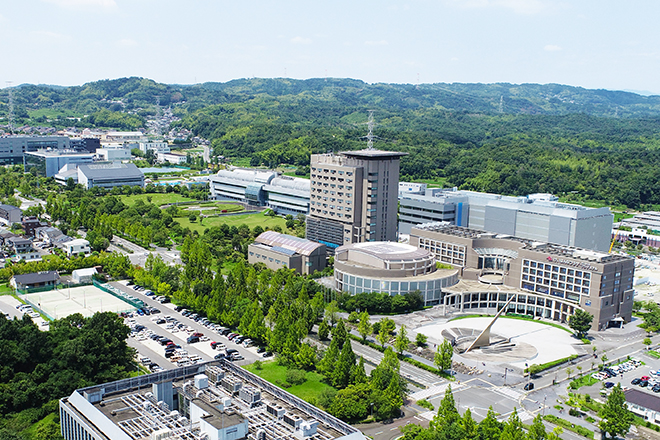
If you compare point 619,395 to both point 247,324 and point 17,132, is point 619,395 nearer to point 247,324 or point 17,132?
point 247,324

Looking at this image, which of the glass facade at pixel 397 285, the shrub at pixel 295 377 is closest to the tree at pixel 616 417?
the shrub at pixel 295 377

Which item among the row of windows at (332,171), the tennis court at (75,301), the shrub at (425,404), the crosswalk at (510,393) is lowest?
the crosswalk at (510,393)

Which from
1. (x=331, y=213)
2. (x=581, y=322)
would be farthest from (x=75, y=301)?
(x=581, y=322)

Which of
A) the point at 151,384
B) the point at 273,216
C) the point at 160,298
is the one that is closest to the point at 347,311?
the point at 160,298

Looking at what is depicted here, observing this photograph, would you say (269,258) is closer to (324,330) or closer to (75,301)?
(75,301)

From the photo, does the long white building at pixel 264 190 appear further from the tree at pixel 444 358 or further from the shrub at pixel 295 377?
the shrub at pixel 295 377

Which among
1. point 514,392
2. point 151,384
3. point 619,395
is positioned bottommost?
point 514,392
